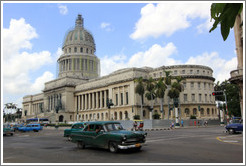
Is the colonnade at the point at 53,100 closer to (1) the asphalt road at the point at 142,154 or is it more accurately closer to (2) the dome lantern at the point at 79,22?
(2) the dome lantern at the point at 79,22

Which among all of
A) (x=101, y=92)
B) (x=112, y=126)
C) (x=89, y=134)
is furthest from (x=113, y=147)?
(x=101, y=92)

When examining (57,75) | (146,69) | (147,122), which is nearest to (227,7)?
(147,122)

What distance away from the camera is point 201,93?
71625mm

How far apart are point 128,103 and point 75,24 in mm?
67259

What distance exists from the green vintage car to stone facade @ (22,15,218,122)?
140 ft

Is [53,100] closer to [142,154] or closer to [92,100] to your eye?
[92,100]


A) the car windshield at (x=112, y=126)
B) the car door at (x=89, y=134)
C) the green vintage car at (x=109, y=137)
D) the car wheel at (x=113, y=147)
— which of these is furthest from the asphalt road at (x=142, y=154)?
the car windshield at (x=112, y=126)

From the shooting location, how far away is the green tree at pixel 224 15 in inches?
73.5

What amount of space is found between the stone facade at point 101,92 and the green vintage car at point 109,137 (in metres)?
42.8

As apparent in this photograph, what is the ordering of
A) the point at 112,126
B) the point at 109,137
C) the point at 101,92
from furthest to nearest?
the point at 101,92
the point at 112,126
the point at 109,137

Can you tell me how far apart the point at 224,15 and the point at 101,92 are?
83707 mm

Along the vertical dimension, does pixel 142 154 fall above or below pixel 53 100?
below

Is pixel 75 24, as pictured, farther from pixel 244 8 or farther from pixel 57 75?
pixel 244 8

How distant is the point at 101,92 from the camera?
85.0 m
